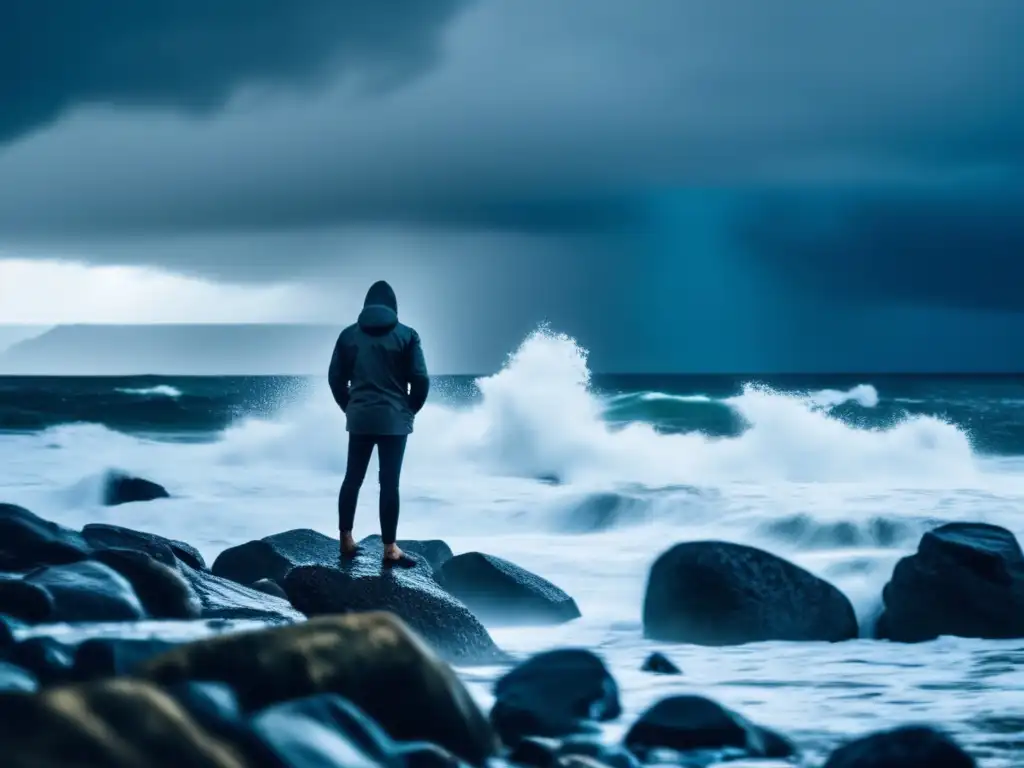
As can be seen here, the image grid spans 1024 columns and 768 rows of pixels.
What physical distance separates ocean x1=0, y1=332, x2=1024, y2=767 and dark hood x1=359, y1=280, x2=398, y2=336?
1905mm

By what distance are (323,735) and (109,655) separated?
1.46 metres

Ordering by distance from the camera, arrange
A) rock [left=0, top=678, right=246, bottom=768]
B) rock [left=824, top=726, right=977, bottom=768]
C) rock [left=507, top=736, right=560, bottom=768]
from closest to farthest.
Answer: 1. rock [left=0, top=678, right=246, bottom=768]
2. rock [left=824, top=726, right=977, bottom=768]
3. rock [left=507, top=736, right=560, bottom=768]

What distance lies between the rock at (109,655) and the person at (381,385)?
6.48 ft

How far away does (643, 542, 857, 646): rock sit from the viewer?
7352mm

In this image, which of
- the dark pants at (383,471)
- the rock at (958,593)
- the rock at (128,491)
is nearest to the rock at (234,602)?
the dark pants at (383,471)

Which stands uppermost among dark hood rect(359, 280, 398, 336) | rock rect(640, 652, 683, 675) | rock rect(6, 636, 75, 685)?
dark hood rect(359, 280, 398, 336)

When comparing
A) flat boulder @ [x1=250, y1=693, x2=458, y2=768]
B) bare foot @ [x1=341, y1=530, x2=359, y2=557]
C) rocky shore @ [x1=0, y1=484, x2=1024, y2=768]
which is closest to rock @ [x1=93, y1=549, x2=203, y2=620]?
rocky shore @ [x1=0, y1=484, x2=1024, y2=768]

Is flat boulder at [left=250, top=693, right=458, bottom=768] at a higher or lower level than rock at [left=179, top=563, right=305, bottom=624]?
higher

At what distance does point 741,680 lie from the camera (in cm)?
648

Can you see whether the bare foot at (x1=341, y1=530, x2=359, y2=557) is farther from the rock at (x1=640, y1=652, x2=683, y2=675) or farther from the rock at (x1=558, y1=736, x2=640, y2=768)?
the rock at (x1=558, y1=736, x2=640, y2=768)

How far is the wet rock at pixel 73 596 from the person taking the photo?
617 centimetres

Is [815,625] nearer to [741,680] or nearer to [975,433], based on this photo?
[741,680]

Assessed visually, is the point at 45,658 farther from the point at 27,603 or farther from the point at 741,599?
the point at 741,599

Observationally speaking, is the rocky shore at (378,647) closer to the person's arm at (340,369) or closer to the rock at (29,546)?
the rock at (29,546)
